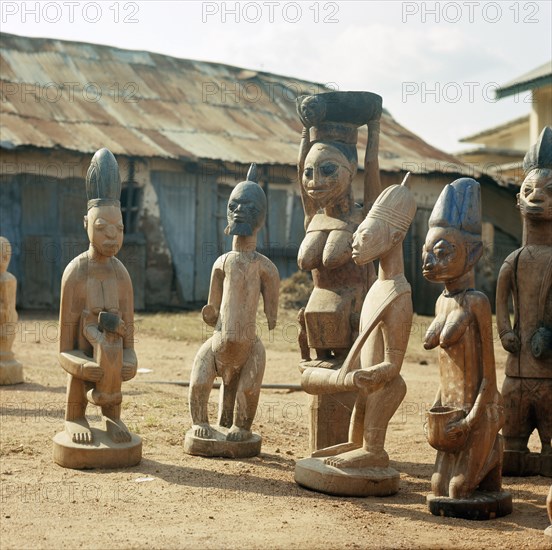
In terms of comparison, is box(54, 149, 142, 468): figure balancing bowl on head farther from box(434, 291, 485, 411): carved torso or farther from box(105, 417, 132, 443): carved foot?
box(434, 291, 485, 411): carved torso

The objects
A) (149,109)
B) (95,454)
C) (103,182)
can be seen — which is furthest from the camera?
(149,109)

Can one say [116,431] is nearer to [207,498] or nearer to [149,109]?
[207,498]

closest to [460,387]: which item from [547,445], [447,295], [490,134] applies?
[447,295]

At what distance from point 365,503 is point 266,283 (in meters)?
2.03

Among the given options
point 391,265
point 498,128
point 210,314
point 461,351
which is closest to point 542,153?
point 391,265

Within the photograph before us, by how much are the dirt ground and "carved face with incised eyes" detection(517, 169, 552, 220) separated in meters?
1.94

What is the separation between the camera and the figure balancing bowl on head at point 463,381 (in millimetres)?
5379

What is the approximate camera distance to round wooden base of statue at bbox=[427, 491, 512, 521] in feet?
17.6

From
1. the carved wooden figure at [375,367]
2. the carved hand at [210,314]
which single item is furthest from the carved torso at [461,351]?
the carved hand at [210,314]

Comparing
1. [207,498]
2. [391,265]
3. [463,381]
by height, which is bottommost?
[207,498]

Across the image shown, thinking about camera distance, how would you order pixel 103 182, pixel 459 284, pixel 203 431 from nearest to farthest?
pixel 459 284 < pixel 103 182 < pixel 203 431

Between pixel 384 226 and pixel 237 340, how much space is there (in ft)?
5.32

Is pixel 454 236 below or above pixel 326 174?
below

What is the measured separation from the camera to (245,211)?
6965 millimetres
